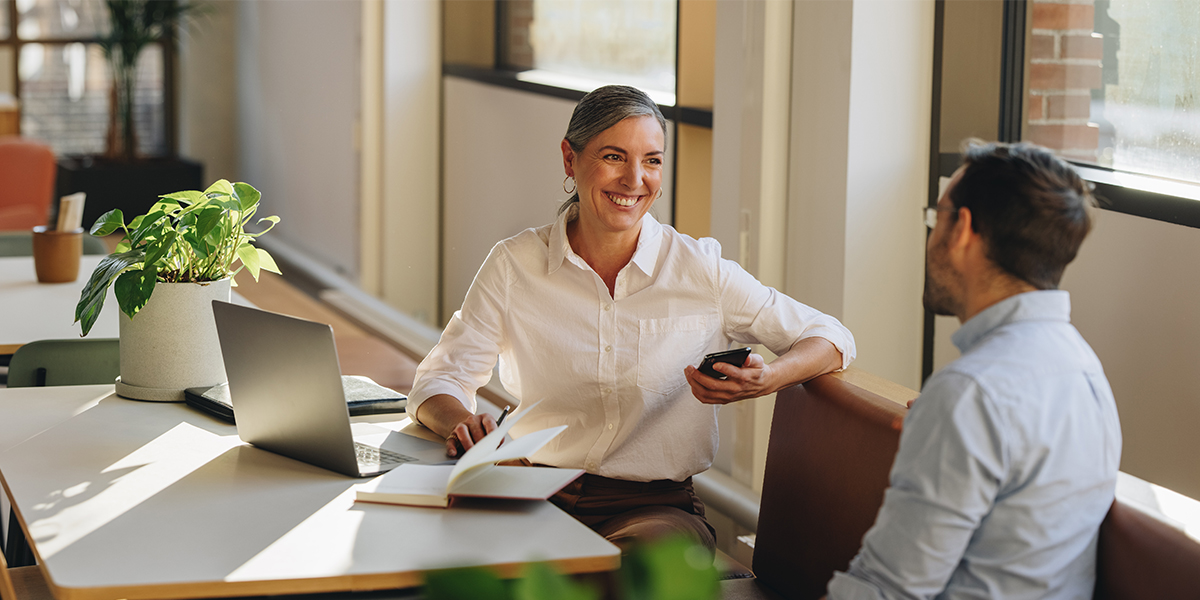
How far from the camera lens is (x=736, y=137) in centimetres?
351

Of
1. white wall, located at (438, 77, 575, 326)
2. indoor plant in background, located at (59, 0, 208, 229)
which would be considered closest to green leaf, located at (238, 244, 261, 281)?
white wall, located at (438, 77, 575, 326)

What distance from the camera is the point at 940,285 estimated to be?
152cm

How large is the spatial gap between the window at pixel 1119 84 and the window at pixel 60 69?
7553 millimetres

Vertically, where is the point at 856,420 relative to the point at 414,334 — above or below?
above

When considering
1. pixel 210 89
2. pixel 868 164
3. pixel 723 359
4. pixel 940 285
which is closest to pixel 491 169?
pixel 868 164

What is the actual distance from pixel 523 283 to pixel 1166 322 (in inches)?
54.8

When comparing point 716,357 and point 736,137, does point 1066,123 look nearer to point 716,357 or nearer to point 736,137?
point 736,137

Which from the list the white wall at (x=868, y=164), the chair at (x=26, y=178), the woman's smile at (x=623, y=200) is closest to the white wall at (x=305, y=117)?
the chair at (x=26, y=178)

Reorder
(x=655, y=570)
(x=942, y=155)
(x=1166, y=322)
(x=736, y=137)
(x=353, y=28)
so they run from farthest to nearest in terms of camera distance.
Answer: (x=353, y=28) → (x=736, y=137) → (x=942, y=155) → (x=1166, y=322) → (x=655, y=570)

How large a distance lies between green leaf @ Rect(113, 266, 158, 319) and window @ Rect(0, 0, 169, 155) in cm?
735

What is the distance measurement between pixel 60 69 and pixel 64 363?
7384 millimetres

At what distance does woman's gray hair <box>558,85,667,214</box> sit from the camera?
2.23m

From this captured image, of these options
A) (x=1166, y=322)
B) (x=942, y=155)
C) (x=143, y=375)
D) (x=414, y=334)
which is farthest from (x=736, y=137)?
(x=414, y=334)

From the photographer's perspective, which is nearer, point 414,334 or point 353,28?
point 414,334
